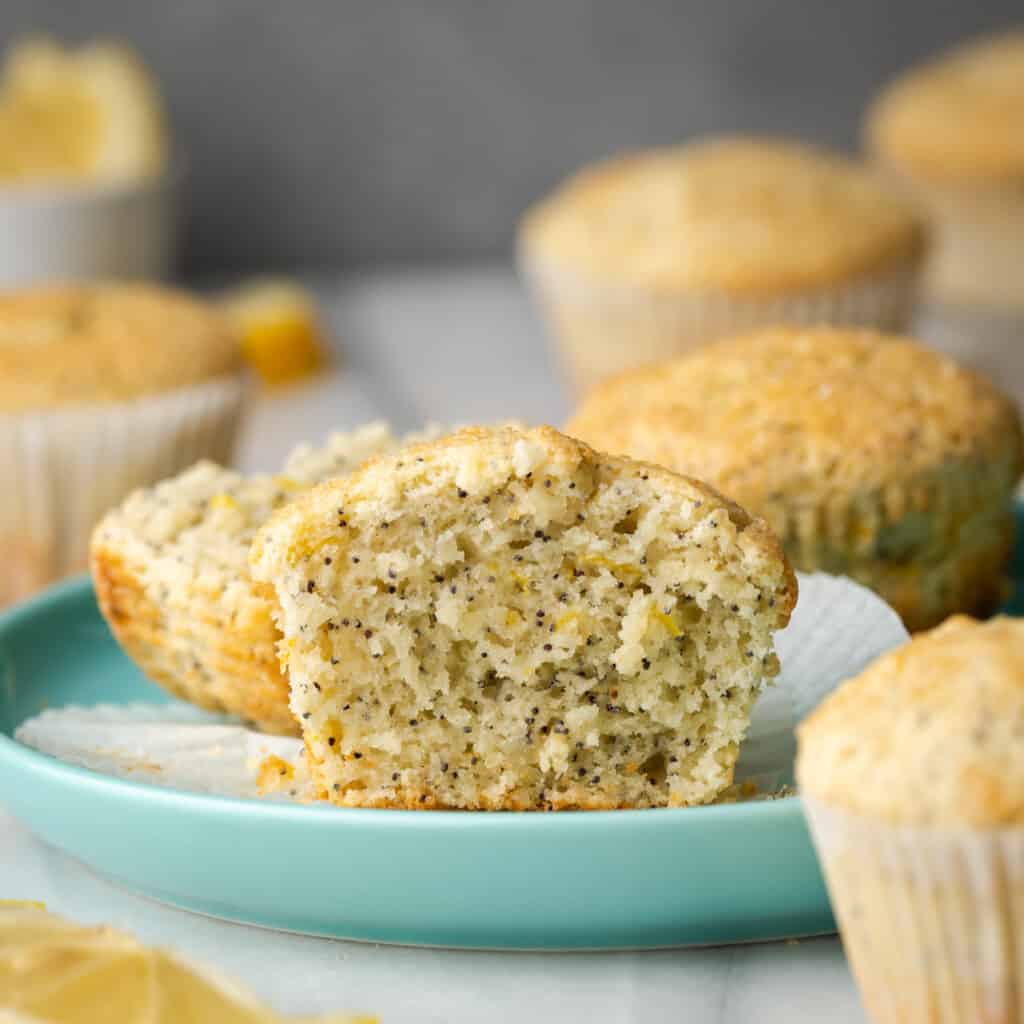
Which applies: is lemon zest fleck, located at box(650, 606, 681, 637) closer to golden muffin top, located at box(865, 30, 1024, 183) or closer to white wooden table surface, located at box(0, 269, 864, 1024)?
white wooden table surface, located at box(0, 269, 864, 1024)

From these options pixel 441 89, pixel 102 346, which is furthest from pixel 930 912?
pixel 441 89

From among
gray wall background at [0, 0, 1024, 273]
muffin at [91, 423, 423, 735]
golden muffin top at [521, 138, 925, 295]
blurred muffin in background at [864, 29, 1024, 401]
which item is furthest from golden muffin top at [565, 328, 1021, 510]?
gray wall background at [0, 0, 1024, 273]

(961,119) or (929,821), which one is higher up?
(929,821)

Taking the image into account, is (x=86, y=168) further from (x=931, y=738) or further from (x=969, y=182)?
(x=931, y=738)

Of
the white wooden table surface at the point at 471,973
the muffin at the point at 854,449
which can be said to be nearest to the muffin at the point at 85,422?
the muffin at the point at 854,449

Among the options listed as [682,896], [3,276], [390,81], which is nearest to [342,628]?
[682,896]

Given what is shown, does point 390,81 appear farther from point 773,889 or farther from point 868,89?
point 773,889
